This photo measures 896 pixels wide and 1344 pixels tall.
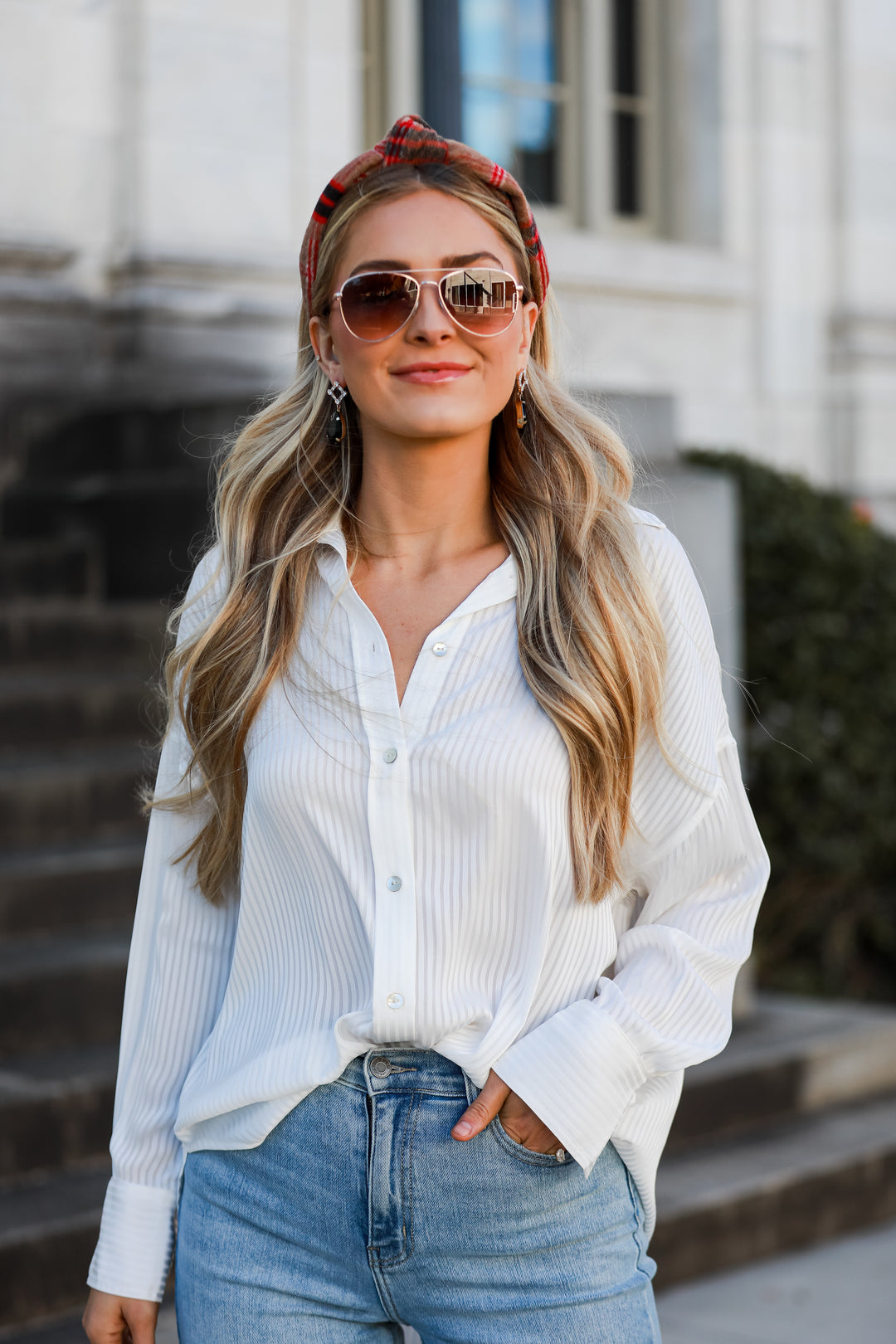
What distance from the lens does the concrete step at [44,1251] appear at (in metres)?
3.45

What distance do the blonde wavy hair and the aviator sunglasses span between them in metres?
0.11

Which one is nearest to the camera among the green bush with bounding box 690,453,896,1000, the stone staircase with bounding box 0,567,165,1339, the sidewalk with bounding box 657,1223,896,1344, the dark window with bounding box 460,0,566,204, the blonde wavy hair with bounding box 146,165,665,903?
the blonde wavy hair with bounding box 146,165,665,903

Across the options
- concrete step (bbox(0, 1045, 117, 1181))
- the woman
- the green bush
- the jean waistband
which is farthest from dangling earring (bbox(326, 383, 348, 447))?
the green bush

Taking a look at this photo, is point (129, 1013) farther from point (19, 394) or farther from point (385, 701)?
point (19, 394)

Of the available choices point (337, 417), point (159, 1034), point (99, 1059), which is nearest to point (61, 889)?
point (99, 1059)

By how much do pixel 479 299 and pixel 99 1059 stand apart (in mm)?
2738

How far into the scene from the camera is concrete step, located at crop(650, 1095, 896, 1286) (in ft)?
14.2

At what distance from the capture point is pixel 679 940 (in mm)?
2008

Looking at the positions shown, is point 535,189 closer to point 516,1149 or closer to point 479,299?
point 479,299

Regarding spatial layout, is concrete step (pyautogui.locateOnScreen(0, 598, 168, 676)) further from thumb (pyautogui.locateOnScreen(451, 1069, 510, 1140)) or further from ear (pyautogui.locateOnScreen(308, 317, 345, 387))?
thumb (pyautogui.locateOnScreen(451, 1069, 510, 1140))

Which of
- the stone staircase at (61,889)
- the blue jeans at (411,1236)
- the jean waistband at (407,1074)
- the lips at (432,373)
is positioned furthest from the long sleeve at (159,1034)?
the stone staircase at (61,889)

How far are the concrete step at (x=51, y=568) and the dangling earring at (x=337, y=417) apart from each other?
402 centimetres

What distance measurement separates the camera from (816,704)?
646cm

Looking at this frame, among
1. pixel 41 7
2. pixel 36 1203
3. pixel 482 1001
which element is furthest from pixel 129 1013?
pixel 41 7
